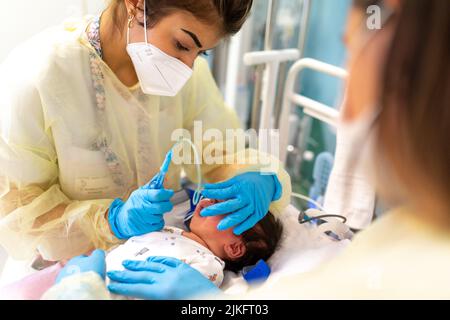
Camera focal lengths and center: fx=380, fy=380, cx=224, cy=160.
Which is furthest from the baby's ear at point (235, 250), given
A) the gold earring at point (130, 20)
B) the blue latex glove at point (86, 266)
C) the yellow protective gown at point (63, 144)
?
the gold earring at point (130, 20)

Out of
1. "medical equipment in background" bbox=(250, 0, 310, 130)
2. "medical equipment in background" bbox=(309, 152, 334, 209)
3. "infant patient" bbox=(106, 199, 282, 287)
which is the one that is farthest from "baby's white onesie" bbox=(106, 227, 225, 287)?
"medical equipment in background" bbox=(250, 0, 310, 130)

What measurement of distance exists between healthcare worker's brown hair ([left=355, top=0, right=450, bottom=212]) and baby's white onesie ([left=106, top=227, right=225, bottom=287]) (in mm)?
803

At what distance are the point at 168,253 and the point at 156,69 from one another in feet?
1.93

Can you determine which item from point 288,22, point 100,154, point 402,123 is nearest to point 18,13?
point 100,154

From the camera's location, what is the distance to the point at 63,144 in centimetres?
120

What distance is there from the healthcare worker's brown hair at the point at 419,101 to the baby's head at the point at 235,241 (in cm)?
89

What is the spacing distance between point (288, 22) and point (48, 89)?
5.68 ft

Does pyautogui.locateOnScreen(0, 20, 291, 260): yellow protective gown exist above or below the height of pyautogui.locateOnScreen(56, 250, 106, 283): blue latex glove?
above

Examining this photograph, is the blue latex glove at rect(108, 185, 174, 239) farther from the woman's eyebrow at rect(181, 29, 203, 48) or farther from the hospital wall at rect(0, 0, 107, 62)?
the hospital wall at rect(0, 0, 107, 62)

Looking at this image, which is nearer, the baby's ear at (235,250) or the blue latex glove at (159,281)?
the blue latex glove at (159,281)

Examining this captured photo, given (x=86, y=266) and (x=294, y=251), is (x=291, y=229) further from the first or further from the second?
(x=86, y=266)

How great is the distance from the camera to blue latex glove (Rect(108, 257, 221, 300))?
88 centimetres

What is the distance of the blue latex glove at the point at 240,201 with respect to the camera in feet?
4.13

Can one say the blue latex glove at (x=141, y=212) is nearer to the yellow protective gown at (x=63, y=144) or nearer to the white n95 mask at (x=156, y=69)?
the yellow protective gown at (x=63, y=144)
